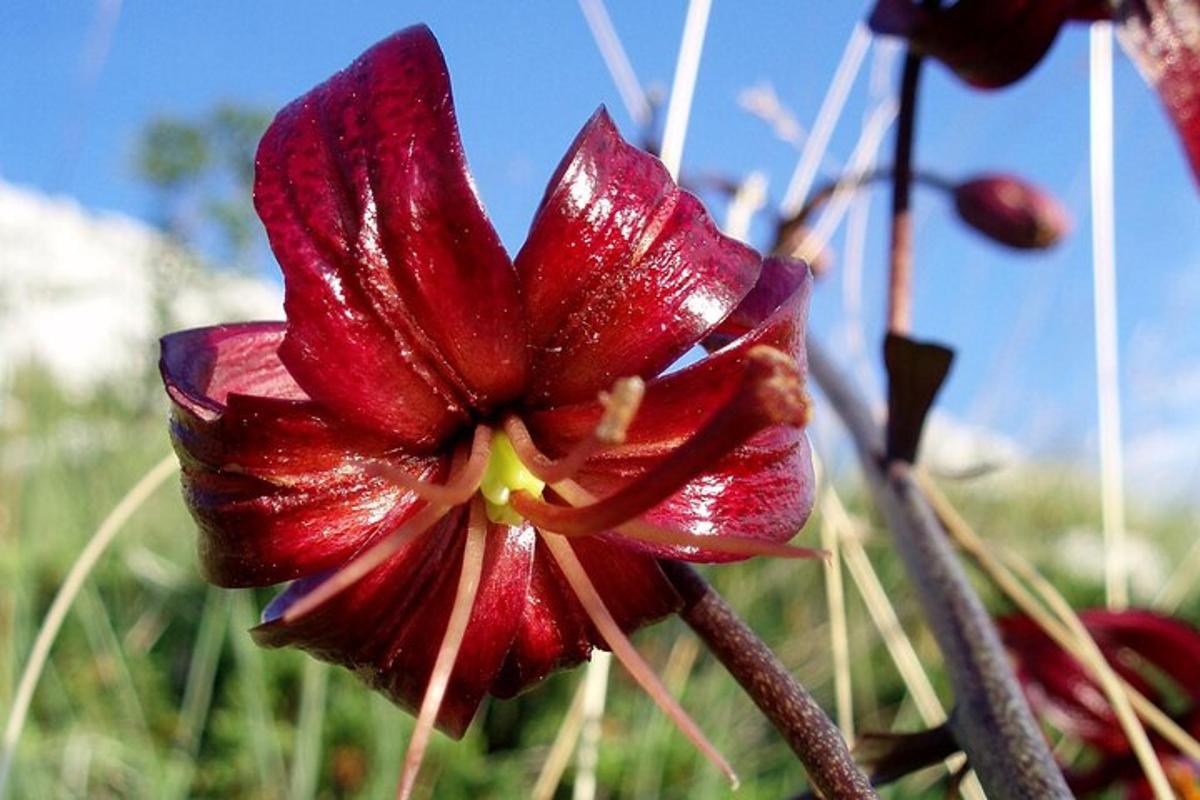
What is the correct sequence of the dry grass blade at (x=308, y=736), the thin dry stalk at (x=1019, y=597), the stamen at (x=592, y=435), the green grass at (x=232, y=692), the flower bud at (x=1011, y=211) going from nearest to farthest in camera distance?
the stamen at (x=592, y=435) → the thin dry stalk at (x=1019, y=597) → the flower bud at (x=1011, y=211) → the dry grass blade at (x=308, y=736) → the green grass at (x=232, y=692)

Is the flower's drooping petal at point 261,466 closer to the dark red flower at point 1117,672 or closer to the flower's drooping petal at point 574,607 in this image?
the flower's drooping petal at point 574,607

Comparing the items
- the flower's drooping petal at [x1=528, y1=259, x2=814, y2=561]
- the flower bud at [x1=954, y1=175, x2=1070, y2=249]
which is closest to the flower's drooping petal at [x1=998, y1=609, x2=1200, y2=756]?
the flower bud at [x1=954, y1=175, x2=1070, y2=249]

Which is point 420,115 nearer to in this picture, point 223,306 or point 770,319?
point 770,319

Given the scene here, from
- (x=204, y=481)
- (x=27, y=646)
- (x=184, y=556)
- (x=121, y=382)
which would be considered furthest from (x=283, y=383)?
(x=121, y=382)

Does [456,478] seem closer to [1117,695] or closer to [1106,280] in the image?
[1117,695]

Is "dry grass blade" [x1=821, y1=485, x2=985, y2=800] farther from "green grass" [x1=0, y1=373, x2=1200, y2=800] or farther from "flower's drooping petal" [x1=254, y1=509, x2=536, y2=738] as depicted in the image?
"green grass" [x1=0, y1=373, x2=1200, y2=800]

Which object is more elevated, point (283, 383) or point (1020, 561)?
point (283, 383)

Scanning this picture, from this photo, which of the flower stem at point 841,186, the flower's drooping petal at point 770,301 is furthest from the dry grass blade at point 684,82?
the flower's drooping petal at point 770,301
